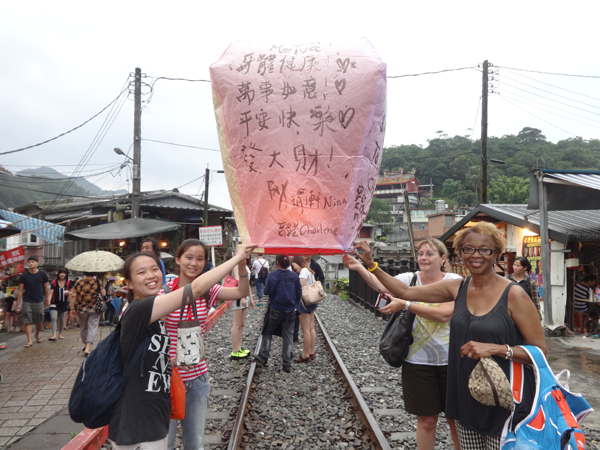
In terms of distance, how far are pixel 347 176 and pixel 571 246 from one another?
913cm

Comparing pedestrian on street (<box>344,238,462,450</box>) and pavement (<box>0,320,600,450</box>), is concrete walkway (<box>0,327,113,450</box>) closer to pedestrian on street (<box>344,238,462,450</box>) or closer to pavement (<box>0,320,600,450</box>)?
pavement (<box>0,320,600,450</box>)

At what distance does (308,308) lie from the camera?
280 inches

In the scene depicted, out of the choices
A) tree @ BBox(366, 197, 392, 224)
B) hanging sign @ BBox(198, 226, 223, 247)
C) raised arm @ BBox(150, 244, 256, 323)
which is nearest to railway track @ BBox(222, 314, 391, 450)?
raised arm @ BBox(150, 244, 256, 323)

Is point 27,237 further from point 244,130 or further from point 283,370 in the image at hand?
point 244,130

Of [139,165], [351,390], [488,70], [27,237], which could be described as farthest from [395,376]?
[27,237]

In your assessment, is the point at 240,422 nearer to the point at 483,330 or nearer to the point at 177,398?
the point at 177,398

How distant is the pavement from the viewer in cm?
412

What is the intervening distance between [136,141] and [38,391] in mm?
10198

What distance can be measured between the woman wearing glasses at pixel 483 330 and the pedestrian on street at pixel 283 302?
4225mm

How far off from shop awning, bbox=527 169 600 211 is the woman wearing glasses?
6.56 meters

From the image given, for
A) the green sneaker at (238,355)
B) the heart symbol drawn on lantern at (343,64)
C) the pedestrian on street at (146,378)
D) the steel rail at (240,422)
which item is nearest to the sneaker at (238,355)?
the green sneaker at (238,355)

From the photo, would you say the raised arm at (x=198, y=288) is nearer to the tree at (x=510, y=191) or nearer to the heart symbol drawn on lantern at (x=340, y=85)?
the heart symbol drawn on lantern at (x=340, y=85)

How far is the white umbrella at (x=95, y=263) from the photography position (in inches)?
359

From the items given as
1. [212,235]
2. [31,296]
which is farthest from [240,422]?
[212,235]
